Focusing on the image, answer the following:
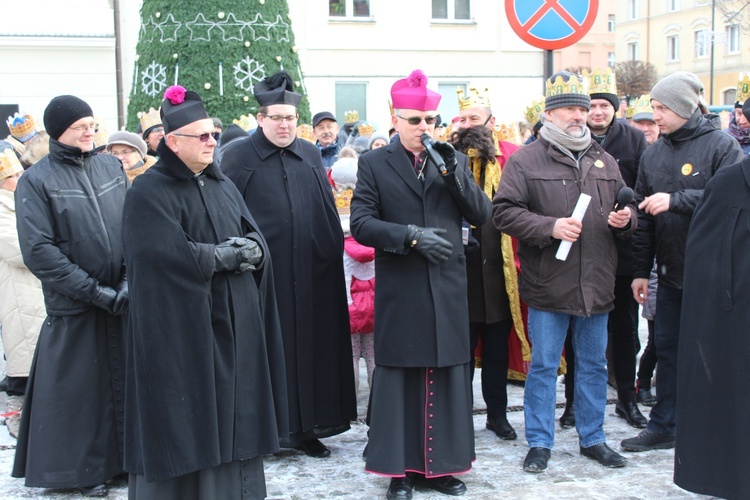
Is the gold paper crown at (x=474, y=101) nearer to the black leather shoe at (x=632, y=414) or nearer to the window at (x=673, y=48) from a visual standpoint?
the black leather shoe at (x=632, y=414)

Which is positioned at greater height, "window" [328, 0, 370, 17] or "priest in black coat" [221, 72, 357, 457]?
"window" [328, 0, 370, 17]

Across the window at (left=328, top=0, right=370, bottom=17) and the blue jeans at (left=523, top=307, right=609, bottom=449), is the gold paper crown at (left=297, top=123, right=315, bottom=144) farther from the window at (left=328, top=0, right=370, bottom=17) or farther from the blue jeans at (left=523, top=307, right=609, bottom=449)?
the window at (left=328, top=0, right=370, bottom=17)

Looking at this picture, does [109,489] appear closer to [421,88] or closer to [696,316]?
[421,88]

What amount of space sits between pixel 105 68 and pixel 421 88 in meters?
16.3

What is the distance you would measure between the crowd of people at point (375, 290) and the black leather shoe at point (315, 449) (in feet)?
0.08

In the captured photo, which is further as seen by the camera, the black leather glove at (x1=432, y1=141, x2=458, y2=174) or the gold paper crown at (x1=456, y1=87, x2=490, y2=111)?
the gold paper crown at (x1=456, y1=87, x2=490, y2=111)

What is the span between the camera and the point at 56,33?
750 inches

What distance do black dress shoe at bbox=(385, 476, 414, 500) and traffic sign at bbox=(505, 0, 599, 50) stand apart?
3.14m

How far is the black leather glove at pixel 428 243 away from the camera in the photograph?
4590mm

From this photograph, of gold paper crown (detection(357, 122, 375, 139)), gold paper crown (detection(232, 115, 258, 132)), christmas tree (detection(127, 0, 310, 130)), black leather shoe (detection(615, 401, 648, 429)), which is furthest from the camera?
gold paper crown (detection(357, 122, 375, 139))

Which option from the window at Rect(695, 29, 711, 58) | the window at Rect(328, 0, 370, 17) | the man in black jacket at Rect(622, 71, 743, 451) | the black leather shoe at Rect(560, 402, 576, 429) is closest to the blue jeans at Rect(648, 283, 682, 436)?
the man in black jacket at Rect(622, 71, 743, 451)

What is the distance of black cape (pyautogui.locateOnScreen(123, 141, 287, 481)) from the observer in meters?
3.93

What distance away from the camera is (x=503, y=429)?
5.80 meters

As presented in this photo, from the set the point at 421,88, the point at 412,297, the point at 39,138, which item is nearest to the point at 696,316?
the point at 412,297
